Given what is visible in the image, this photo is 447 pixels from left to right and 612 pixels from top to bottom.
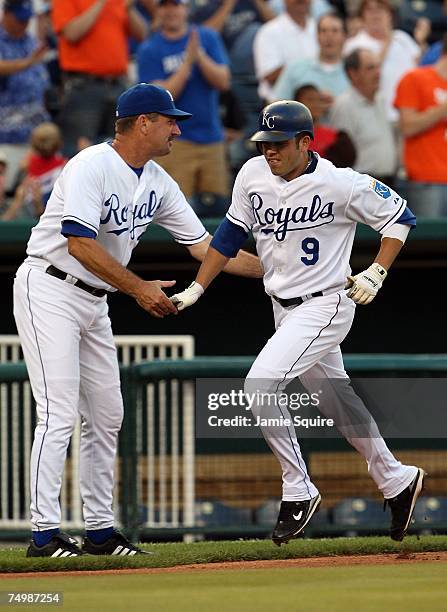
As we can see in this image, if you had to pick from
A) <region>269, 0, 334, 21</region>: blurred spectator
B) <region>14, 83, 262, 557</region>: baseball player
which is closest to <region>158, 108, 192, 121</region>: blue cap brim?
<region>14, 83, 262, 557</region>: baseball player

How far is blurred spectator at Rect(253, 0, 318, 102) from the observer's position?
11.0 metres

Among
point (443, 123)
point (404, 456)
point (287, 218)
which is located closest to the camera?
point (287, 218)

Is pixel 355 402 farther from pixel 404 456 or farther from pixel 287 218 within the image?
pixel 404 456

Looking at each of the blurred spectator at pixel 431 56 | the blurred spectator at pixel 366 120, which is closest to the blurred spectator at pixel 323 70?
the blurred spectator at pixel 366 120

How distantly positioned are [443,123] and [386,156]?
1.65 ft

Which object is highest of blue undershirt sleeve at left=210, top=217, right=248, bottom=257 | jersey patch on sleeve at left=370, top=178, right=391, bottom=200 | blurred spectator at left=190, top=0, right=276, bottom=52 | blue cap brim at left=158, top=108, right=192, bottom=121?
blurred spectator at left=190, top=0, right=276, bottom=52

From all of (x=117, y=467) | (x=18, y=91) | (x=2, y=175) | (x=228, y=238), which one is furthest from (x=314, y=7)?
→ (x=228, y=238)

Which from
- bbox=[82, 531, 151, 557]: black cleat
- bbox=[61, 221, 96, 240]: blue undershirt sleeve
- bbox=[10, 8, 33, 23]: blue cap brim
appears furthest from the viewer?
bbox=[10, 8, 33, 23]: blue cap brim

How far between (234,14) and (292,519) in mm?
6939

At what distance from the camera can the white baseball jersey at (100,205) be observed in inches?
237

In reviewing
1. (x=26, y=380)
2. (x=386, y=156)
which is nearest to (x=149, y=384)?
(x=26, y=380)

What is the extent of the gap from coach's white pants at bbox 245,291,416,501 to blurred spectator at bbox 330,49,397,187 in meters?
4.07

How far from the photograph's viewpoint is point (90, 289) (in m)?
6.23

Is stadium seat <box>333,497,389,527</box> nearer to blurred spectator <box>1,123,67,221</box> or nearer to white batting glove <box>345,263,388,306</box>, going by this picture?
white batting glove <box>345,263,388,306</box>
